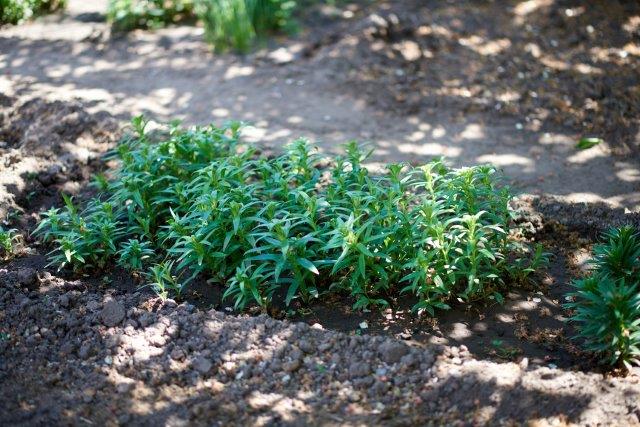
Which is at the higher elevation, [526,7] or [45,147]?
[45,147]

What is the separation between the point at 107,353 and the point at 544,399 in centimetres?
237

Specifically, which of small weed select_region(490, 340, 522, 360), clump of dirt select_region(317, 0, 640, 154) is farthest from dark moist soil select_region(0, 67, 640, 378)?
clump of dirt select_region(317, 0, 640, 154)

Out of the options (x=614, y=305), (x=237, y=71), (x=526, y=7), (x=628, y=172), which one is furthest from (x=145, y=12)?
(x=614, y=305)

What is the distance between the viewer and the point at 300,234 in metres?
4.54

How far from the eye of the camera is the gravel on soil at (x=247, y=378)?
363 centimetres

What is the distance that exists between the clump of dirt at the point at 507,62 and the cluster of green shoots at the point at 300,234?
2481 millimetres

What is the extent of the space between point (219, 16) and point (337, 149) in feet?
8.73

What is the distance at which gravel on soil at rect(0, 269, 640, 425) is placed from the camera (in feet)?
11.9

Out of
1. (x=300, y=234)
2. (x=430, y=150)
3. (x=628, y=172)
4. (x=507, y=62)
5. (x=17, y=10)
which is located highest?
(x=17, y=10)

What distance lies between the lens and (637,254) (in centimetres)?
420

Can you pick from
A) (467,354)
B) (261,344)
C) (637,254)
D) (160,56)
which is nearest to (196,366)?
(261,344)

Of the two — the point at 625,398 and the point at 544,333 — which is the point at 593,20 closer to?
the point at 544,333

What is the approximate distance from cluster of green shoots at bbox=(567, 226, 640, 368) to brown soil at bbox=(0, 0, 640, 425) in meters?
0.21

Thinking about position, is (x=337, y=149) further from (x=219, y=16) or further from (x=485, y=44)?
(x=485, y=44)
